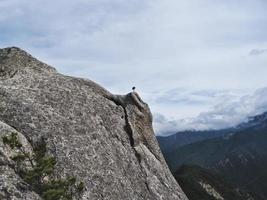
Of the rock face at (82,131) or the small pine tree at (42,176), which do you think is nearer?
the small pine tree at (42,176)

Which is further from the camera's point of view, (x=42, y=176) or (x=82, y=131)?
(x=82, y=131)

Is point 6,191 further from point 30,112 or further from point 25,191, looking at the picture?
point 30,112

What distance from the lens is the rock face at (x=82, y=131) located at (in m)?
44.1

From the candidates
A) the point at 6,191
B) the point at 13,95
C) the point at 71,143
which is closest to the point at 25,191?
the point at 6,191

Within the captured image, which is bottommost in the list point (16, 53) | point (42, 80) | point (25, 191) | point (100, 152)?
point (25, 191)

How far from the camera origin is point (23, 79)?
171 feet

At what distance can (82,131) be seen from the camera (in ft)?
160

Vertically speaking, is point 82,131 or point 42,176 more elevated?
point 82,131

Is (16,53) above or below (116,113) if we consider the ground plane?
above

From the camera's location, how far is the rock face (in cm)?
4409

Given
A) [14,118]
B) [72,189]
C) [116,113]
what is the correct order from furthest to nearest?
[116,113] < [14,118] < [72,189]

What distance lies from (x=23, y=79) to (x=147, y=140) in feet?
52.2

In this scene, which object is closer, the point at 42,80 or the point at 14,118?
the point at 14,118

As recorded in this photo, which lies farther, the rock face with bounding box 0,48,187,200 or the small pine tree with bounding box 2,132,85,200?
the rock face with bounding box 0,48,187,200
